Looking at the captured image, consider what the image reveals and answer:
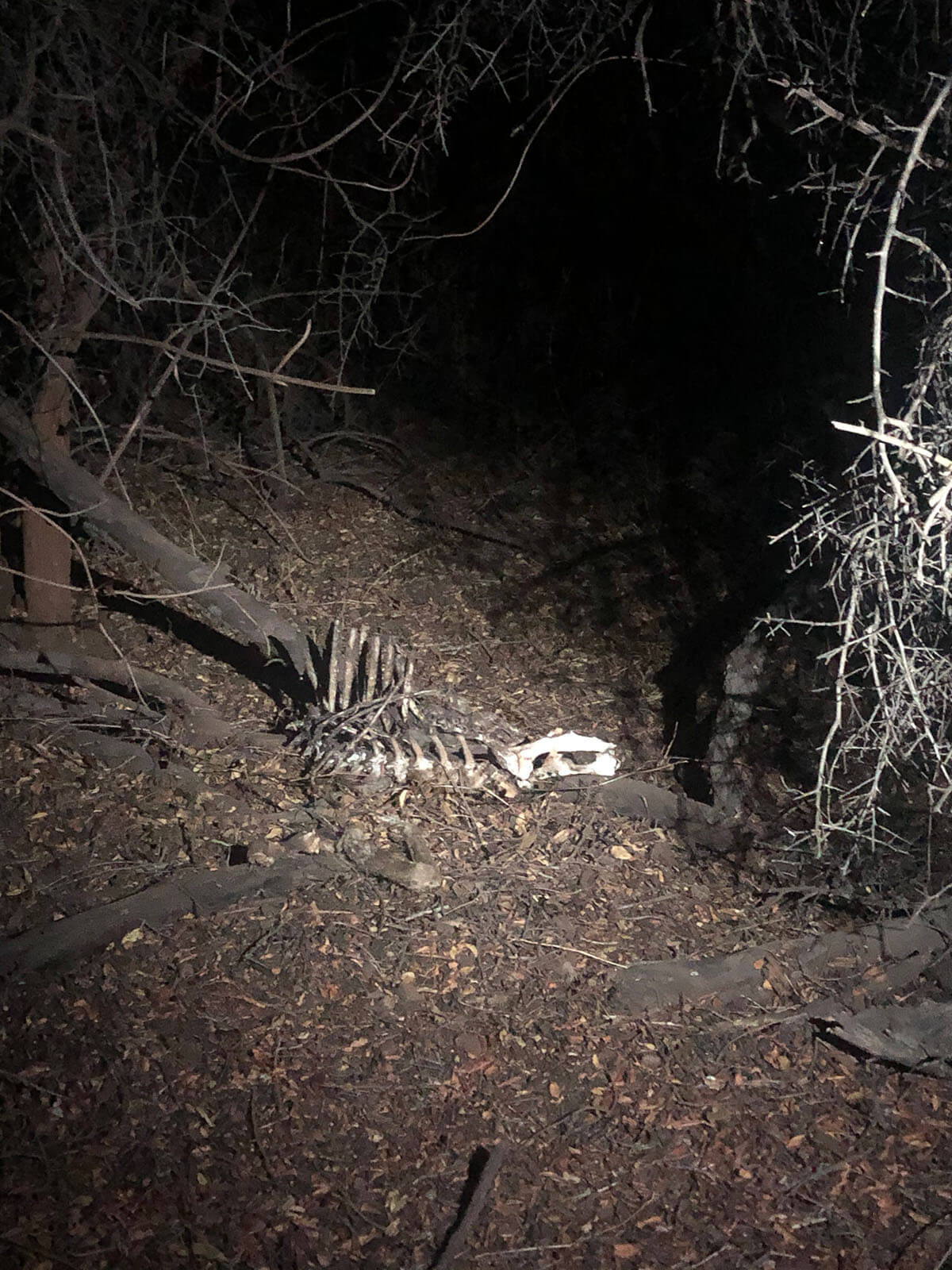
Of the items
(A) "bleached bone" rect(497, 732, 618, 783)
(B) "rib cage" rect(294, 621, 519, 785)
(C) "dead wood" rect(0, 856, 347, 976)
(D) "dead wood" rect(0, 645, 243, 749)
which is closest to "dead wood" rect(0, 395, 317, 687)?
(B) "rib cage" rect(294, 621, 519, 785)

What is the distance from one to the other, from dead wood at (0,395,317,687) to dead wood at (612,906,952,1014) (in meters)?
2.47

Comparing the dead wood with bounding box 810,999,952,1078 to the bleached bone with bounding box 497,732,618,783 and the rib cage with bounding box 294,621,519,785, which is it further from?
the rib cage with bounding box 294,621,519,785

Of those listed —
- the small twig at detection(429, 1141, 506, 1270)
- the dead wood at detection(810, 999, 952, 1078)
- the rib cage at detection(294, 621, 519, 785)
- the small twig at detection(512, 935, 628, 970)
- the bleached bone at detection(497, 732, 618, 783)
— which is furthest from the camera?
the bleached bone at detection(497, 732, 618, 783)

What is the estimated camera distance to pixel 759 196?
8.66 meters

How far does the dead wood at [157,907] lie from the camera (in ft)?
→ 12.7

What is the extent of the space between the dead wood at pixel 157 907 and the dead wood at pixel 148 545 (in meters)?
1.34

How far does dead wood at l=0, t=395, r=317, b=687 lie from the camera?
570cm

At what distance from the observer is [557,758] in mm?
Result: 5605

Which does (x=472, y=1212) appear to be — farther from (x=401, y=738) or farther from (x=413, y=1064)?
(x=401, y=738)

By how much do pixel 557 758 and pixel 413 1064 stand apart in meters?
2.15

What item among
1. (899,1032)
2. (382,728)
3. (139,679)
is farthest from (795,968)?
(139,679)

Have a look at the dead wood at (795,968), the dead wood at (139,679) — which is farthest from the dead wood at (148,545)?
the dead wood at (795,968)

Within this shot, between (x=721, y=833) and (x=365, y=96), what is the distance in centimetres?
692

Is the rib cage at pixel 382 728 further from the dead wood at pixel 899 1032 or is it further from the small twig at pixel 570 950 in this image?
the dead wood at pixel 899 1032
